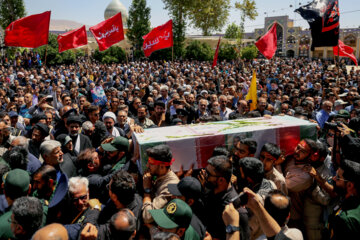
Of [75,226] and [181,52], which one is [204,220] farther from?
[181,52]

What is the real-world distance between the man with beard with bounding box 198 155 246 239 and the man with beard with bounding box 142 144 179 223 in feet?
1.18

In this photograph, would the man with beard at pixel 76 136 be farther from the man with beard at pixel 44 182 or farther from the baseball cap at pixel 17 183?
the baseball cap at pixel 17 183

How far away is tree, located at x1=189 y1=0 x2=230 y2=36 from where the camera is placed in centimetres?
4197

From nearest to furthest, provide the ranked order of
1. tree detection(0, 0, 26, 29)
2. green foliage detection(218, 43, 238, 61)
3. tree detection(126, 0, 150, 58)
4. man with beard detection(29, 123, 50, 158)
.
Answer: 1. man with beard detection(29, 123, 50, 158)
2. tree detection(0, 0, 26, 29)
3. green foliage detection(218, 43, 238, 61)
4. tree detection(126, 0, 150, 58)

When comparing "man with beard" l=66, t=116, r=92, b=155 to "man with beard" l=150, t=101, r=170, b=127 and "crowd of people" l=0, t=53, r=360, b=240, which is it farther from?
"man with beard" l=150, t=101, r=170, b=127

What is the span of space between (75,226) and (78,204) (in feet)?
0.96

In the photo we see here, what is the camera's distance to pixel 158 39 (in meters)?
11.0

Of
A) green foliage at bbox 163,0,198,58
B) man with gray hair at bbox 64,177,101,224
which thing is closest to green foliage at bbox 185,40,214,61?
green foliage at bbox 163,0,198,58

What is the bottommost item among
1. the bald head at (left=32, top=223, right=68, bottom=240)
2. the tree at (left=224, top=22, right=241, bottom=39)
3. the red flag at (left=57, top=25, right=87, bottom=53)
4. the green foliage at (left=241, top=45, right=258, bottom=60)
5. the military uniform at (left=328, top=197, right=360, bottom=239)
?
the military uniform at (left=328, top=197, right=360, bottom=239)

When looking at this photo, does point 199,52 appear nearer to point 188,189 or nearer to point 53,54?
point 53,54

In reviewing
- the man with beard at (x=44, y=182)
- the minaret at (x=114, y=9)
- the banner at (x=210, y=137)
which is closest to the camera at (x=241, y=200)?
the banner at (x=210, y=137)

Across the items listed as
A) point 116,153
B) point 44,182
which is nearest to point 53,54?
point 116,153

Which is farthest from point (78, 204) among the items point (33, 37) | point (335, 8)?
point (335, 8)

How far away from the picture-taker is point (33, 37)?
867 cm
